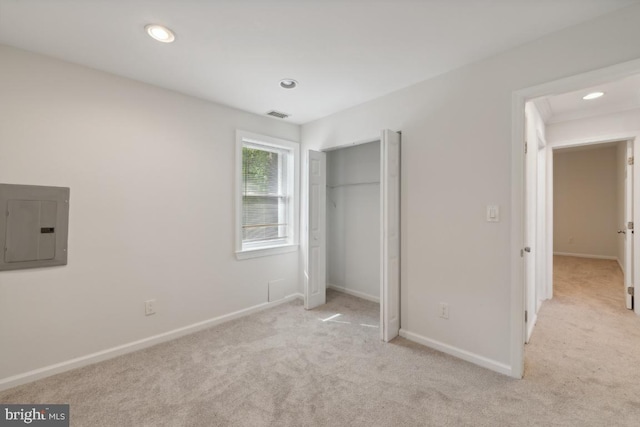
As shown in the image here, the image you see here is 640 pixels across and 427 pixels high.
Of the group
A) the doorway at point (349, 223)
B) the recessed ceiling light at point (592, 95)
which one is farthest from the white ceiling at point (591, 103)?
the doorway at point (349, 223)

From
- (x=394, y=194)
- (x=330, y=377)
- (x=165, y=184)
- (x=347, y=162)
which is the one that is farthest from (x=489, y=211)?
(x=165, y=184)

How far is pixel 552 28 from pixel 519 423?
256 centimetres

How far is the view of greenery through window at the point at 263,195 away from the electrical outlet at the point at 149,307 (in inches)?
47.8

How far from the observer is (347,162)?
13.9 ft

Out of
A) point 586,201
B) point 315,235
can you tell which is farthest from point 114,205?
point 586,201

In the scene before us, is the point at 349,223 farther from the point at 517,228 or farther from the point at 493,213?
the point at 517,228

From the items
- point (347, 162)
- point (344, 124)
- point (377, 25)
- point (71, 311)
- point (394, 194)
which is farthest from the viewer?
point (347, 162)

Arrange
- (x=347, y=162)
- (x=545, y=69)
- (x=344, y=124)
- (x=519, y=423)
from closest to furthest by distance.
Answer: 1. (x=519, y=423)
2. (x=545, y=69)
3. (x=344, y=124)
4. (x=347, y=162)

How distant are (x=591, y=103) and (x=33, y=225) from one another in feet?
18.4

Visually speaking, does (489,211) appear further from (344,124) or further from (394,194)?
(344,124)

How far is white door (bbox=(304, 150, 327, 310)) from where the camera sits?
141 inches

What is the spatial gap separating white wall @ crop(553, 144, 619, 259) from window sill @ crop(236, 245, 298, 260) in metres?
6.90

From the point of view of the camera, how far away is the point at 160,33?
190 centimetres

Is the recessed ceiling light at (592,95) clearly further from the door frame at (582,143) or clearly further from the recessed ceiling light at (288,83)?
the recessed ceiling light at (288,83)
